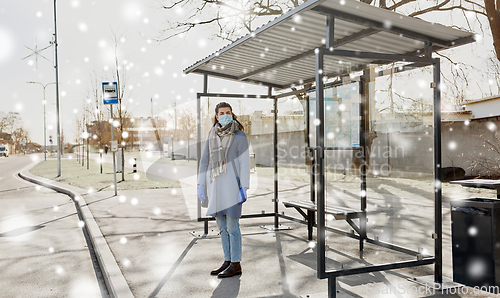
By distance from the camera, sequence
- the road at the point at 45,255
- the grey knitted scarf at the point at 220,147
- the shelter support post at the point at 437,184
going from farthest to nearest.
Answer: the grey knitted scarf at the point at 220,147, the road at the point at 45,255, the shelter support post at the point at 437,184

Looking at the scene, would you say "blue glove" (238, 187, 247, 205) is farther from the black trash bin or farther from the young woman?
the black trash bin

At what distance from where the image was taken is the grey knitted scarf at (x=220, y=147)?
4.70 metres

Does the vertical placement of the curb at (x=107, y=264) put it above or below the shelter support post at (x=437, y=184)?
below

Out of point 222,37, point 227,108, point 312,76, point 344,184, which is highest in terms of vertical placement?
point 222,37

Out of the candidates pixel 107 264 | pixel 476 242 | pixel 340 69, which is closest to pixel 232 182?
pixel 107 264

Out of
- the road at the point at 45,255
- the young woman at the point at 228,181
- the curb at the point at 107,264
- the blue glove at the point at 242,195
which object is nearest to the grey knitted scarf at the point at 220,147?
the young woman at the point at 228,181

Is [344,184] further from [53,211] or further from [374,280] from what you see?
[374,280]

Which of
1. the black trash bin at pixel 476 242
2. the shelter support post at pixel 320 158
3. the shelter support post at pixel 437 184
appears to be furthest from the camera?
the shelter support post at pixel 437 184

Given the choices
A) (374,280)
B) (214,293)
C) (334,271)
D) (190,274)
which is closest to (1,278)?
(190,274)

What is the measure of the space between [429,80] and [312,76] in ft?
9.58

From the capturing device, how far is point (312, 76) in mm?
7320

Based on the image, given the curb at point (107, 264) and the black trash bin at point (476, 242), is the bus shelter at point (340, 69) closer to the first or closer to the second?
the black trash bin at point (476, 242)

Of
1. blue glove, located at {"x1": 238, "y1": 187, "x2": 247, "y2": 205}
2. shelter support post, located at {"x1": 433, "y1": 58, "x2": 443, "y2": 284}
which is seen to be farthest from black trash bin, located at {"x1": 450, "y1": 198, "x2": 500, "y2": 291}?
blue glove, located at {"x1": 238, "y1": 187, "x2": 247, "y2": 205}

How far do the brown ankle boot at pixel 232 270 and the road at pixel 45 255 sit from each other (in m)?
1.30
